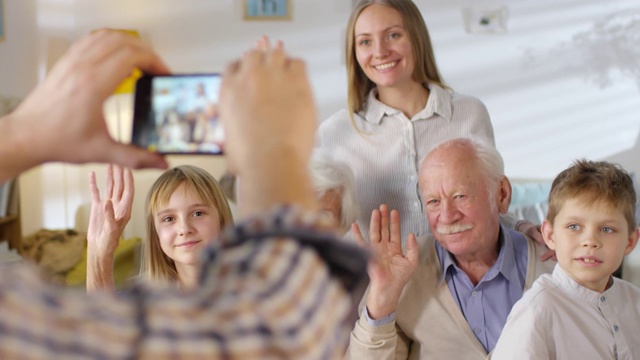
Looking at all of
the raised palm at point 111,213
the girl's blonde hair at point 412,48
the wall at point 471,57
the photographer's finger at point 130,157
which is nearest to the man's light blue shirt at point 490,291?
the girl's blonde hair at point 412,48

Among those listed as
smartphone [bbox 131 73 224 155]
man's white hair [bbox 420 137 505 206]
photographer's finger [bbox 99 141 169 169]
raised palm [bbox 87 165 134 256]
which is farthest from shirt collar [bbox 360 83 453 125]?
photographer's finger [bbox 99 141 169 169]

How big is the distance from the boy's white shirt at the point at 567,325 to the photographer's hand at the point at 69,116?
1.18 meters

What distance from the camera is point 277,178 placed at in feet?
1.61

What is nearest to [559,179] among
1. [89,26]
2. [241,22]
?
[241,22]

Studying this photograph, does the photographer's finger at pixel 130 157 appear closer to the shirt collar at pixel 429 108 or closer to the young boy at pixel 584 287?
the young boy at pixel 584 287

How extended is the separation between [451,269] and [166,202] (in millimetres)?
698

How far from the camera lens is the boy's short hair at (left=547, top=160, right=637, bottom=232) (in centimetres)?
161

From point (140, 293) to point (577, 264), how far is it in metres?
1.32

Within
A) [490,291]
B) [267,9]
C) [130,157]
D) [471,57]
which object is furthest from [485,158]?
[267,9]

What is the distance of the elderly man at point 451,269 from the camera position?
1.68 m

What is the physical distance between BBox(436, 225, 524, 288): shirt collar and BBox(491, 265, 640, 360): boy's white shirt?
137 mm

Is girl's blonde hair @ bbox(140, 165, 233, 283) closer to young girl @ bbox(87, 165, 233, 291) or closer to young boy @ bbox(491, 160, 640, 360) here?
young girl @ bbox(87, 165, 233, 291)

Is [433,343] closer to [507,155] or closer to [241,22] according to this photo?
[507,155]

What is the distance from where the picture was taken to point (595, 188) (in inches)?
63.4
